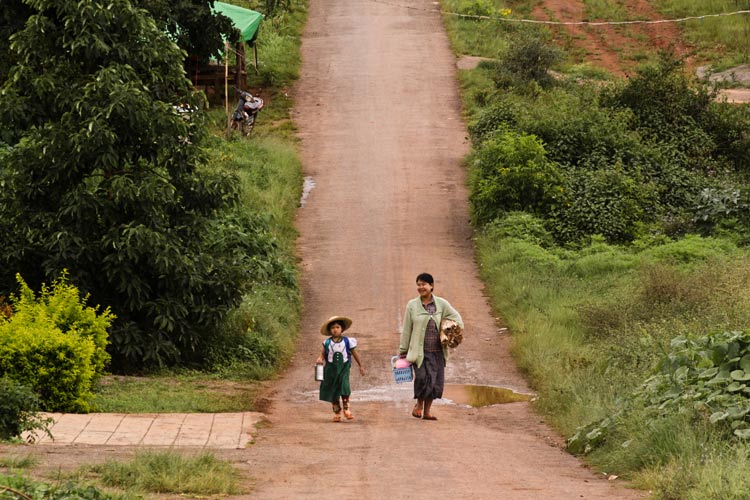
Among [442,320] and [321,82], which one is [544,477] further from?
[321,82]

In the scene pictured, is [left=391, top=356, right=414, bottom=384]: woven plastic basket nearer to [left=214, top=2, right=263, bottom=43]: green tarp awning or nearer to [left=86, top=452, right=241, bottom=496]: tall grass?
[left=86, top=452, right=241, bottom=496]: tall grass

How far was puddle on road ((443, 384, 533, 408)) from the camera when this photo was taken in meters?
14.2

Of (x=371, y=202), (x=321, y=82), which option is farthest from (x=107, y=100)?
(x=321, y=82)

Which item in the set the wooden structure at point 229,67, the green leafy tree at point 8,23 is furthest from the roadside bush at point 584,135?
the green leafy tree at point 8,23

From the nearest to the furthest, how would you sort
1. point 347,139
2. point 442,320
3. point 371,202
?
point 442,320, point 371,202, point 347,139

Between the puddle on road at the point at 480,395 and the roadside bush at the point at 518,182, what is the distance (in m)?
8.19

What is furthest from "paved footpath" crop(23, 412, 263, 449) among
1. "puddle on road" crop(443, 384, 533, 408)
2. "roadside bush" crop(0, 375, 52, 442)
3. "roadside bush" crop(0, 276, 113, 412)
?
"puddle on road" crop(443, 384, 533, 408)

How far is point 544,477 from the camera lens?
380 inches

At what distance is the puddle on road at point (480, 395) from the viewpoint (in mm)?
14195

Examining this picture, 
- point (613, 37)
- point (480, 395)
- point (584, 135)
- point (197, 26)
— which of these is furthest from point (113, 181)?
point (613, 37)

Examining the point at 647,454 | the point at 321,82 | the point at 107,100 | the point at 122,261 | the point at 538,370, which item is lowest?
the point at 321,82

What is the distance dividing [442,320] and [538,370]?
2942mm

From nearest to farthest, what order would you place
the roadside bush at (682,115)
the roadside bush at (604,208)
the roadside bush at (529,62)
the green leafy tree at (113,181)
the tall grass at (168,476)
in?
the tall grass at (168,476)
the green leafy tree at (113,181)
the roadside bush at (604,208)
the roadside bush at (682,115)
the roadside bush at (529,62)

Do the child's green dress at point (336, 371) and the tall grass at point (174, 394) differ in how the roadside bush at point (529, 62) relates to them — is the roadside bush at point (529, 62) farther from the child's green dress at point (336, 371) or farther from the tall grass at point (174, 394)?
the child's green dress at point (336, 371)
